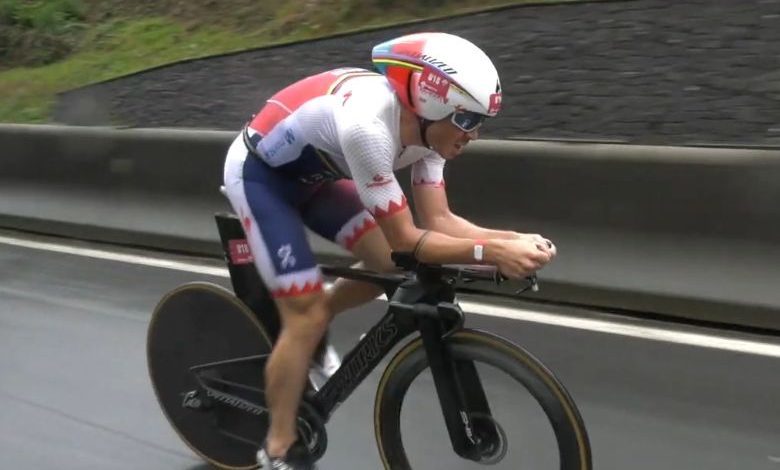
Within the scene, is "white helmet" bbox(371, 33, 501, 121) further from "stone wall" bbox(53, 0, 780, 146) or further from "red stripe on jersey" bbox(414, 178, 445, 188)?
"stone wall" bbox(53, 0, 780, 146)

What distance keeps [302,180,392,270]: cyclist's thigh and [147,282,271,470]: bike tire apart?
51cm

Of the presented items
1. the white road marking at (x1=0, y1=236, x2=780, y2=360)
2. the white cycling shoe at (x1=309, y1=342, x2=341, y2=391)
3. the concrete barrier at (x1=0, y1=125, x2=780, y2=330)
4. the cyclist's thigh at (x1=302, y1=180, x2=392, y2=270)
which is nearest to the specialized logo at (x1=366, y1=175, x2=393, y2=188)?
the cyclist's thigh at (x1=302, y1=180, x2=392, y2=270)

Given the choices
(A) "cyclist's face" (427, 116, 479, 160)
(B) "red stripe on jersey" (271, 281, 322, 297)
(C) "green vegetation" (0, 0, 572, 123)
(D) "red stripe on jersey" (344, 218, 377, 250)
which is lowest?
(C) "green vegetation" (0, 0, 572, 123)

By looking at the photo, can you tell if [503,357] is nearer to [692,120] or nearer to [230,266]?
[230,266]

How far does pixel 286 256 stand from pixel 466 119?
0.94 metres

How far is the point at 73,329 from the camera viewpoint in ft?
24.3

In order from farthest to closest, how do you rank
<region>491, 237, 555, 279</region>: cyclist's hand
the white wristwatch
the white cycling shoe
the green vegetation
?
the green vegetation, the white cycling shoe, the white wristwatch, <region>491, 237, 555, 279</region>: cyclist's hand

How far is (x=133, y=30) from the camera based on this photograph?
16.0 meters

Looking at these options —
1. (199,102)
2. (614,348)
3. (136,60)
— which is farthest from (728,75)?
(136,60)

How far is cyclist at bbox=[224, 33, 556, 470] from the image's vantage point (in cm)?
383

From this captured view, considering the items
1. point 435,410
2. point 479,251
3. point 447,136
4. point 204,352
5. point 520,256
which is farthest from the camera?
point 204,352

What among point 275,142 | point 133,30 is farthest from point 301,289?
point 133,30

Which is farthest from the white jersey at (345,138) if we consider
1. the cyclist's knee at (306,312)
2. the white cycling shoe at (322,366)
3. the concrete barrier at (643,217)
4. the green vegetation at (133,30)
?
the green vegetation at (133,30)

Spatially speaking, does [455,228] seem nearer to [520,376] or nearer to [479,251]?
[479,251]
